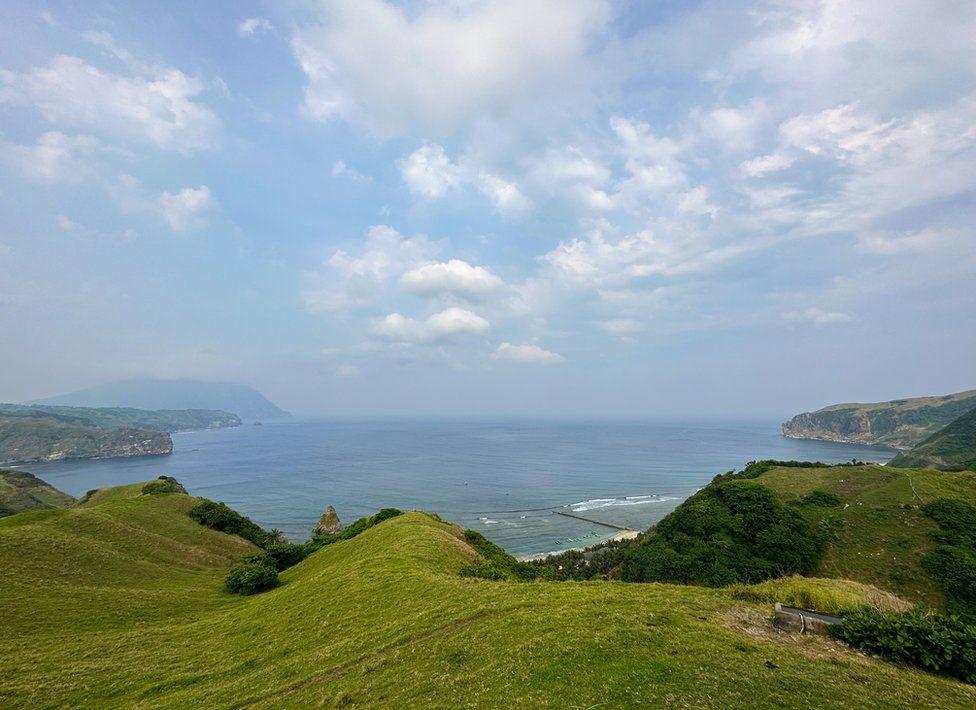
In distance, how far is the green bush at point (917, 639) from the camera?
1252 cm

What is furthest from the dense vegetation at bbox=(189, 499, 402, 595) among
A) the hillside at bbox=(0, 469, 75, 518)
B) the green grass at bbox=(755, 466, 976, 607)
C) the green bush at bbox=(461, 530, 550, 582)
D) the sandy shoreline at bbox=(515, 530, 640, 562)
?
the hillside at bbox=(0, 469, 75, 518)

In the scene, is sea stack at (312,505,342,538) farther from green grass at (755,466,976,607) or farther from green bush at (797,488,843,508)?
green bush at (797,488,843,508)

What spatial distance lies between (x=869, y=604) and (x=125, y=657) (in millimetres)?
37150

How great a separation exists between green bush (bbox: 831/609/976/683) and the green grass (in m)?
36.5

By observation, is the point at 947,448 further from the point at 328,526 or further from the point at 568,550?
the point at 328,526

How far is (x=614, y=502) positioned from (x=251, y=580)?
101 metres

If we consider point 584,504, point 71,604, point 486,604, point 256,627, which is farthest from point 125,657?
point 584,504

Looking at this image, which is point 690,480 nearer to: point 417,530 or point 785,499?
point 785,499

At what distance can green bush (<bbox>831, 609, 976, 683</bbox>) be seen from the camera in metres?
12.5

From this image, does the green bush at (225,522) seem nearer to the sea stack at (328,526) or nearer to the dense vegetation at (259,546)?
the dense vegetation at (259,546)

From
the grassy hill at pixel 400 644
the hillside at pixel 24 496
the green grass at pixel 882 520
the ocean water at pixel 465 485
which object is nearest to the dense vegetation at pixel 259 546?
the grassy hill at pixel 400 644

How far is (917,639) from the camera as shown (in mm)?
13359

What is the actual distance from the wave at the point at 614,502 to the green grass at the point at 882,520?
52.5 meters

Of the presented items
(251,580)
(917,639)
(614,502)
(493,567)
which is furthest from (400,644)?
(614,502)
